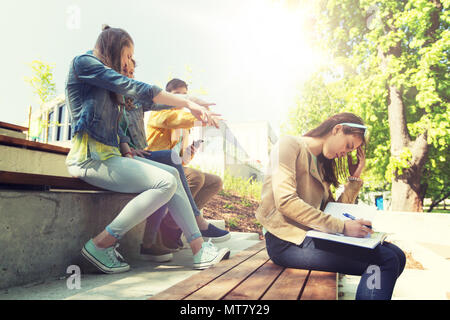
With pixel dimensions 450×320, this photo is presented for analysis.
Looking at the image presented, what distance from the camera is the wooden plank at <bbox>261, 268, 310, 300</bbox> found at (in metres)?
1.34

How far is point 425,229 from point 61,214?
23.2 feet

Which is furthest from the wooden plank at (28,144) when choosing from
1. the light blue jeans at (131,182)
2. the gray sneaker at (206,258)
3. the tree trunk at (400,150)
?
the tree trunk at (400,150)

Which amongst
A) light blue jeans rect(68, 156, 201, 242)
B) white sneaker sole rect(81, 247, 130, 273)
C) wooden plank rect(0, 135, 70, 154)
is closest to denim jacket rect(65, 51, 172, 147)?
light blue jeans rect(68, 156, 201, 242)

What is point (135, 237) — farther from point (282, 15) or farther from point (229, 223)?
point (282, 15)

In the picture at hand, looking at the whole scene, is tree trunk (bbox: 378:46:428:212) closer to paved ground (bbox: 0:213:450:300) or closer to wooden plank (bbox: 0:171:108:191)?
paved ground (bbox: 0:213:450:300)

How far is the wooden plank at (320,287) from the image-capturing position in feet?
4.42

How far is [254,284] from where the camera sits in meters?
1.56

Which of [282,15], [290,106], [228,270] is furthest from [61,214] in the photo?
A: [290,106]

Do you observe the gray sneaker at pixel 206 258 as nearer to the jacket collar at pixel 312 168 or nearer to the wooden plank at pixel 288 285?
the wooden plank at pixel 288 285

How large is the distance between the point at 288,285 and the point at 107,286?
930 mm

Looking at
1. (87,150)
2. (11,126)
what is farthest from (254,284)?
(11,126)

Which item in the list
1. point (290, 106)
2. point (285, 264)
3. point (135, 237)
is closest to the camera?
point (285, 264)

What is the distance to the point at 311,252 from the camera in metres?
1.81

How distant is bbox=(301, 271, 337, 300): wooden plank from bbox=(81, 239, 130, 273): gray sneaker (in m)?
1.15
